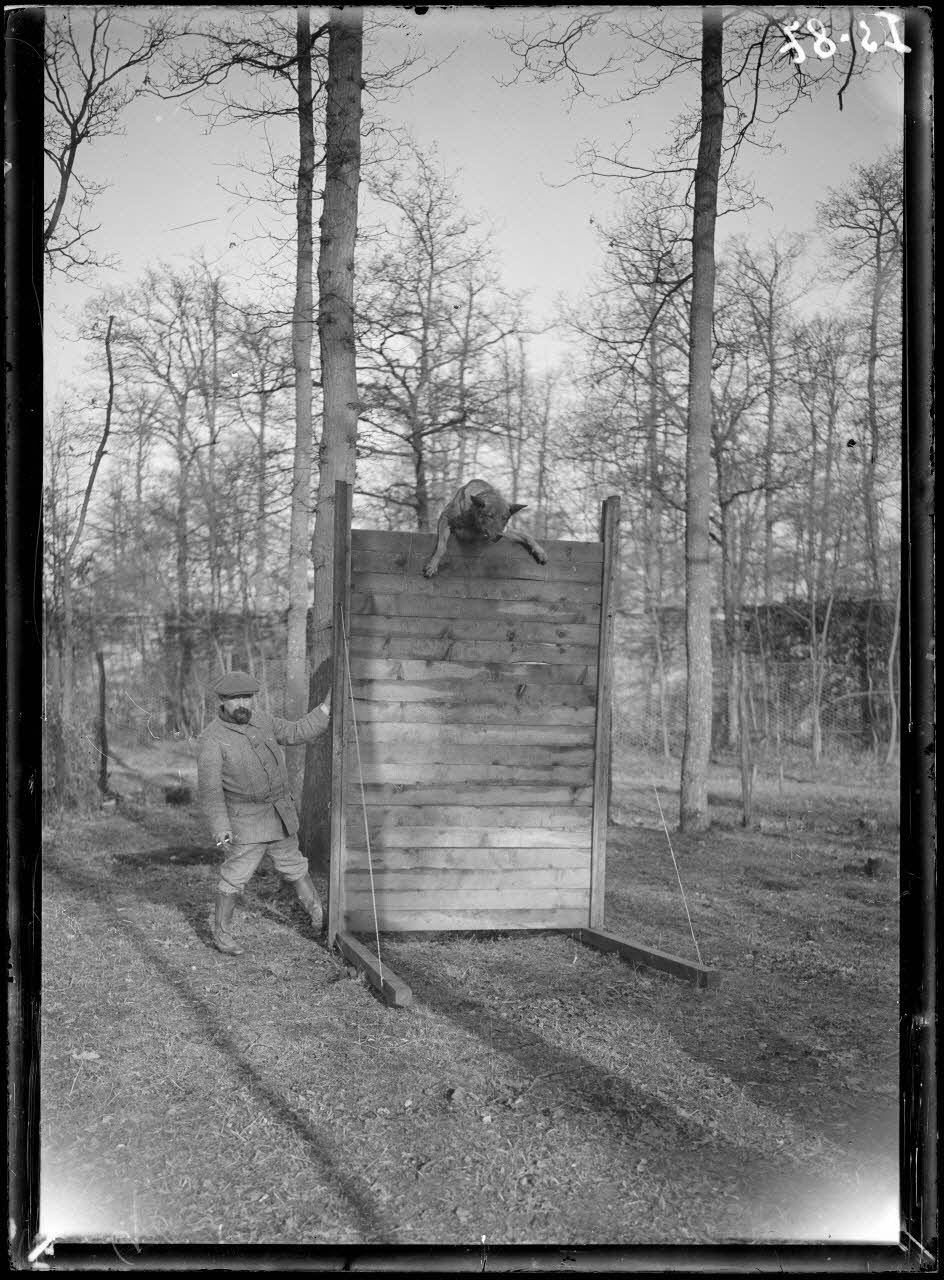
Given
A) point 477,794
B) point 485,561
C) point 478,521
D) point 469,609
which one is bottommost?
point 477,794

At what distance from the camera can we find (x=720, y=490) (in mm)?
16766

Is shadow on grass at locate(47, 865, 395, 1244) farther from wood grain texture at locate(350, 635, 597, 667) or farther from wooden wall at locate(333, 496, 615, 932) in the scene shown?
wood grain texture at locate(350, 635, 597, 667)

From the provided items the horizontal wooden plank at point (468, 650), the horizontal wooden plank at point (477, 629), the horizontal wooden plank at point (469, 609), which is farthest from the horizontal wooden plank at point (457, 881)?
the horizontal wooden plank at point (469, 609)

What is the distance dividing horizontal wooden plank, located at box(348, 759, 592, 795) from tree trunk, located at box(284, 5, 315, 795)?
420 centimetres

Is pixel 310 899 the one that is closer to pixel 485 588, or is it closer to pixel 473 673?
pixel 473 673

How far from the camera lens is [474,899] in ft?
22.2

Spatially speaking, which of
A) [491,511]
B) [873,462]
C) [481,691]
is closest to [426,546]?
[491,511]

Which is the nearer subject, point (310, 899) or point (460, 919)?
point (460, 919)

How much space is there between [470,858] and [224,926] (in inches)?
69.3

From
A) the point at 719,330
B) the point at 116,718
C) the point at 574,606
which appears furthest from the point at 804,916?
the point at 116,718

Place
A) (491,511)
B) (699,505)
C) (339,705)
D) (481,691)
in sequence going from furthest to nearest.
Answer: (699,505) < (481,691) < (339,705) < (491,511)

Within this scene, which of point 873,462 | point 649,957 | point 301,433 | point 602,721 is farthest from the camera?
point 301,433

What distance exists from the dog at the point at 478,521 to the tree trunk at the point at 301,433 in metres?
3.00

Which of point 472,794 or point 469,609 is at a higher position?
point 469,609
